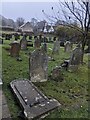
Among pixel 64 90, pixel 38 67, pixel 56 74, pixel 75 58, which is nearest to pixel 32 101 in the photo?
pixel 64 90

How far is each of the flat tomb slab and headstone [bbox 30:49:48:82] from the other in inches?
50.7

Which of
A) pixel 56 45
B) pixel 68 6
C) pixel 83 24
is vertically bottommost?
pixel 56 45

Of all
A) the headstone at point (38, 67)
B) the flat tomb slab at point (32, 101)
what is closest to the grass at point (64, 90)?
the flat tomb slab at point (32, 101)

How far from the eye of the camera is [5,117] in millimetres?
6207

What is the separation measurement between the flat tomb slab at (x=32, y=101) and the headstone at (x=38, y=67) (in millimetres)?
1288

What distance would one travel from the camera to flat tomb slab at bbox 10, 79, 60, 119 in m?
6.24

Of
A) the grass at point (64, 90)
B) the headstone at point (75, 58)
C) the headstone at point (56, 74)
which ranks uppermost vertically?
the headstone at point (75, 58)

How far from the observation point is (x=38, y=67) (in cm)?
941

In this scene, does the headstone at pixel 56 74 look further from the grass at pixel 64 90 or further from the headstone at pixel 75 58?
the headstone at pixel 75 58

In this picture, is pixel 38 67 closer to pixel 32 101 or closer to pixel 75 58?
pixel 32 101

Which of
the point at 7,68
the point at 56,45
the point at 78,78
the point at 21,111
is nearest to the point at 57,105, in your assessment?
the point at 21,111

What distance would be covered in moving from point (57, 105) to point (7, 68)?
4.86 m

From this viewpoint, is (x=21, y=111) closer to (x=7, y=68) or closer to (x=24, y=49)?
(x=7, y=68)

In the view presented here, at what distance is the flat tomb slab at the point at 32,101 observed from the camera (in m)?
6.24
